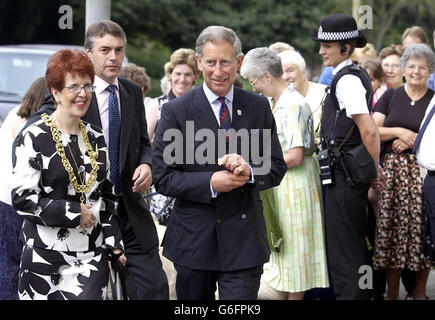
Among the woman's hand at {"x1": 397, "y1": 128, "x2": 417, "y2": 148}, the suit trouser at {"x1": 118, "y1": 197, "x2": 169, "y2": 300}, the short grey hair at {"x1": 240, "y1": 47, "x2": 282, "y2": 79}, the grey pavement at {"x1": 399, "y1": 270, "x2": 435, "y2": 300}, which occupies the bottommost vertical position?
the grey pavement at {"x1": 399, "y1": 270, "x2": 435, "y2": 300}

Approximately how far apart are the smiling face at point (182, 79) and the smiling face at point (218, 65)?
2882 millimetres

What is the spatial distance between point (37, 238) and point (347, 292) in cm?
299

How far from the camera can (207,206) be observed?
15.6 ft

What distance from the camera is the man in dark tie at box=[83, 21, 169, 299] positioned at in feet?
17.6

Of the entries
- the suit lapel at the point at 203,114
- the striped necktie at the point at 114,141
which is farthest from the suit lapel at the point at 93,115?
the suit lapel at the point at 203,114

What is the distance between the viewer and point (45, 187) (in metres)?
4.56

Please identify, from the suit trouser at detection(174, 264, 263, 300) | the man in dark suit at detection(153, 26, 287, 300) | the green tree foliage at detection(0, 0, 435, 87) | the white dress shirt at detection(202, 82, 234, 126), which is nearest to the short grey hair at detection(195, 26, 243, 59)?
the man in dark suit at detection(153, 26, 287, 300)

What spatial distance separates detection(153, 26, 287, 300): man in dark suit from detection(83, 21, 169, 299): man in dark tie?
0.58 m

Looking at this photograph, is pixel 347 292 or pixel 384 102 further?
pixel 384 102

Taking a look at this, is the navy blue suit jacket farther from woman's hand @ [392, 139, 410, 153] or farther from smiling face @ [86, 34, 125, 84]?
woman's hand @ [392, 139, 410, 153]

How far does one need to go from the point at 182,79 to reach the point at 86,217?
335cm

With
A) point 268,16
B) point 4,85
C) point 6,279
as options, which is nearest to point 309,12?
point 268,16

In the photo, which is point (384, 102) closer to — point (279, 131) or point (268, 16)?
point (279, 131)

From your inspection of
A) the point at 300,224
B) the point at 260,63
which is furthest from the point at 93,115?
the point at 300,224
